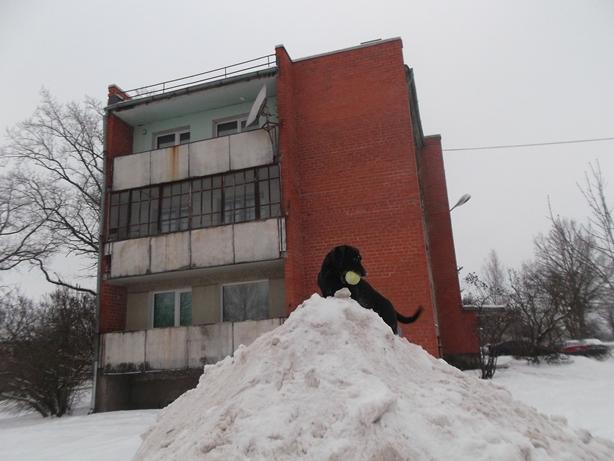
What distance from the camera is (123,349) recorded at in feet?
39.6

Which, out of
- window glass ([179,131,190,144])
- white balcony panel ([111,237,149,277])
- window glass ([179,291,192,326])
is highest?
window glass ([179,131,190,144])

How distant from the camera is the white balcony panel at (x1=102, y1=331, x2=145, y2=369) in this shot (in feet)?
39.0

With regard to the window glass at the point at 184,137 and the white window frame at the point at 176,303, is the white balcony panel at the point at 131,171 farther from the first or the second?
the white window frame at the point at 176,303

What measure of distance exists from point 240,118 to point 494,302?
11.5 meters

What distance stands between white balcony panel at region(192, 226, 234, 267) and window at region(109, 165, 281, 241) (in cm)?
38

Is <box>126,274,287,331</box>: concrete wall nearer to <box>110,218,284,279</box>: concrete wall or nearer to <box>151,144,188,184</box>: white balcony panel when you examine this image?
<box>110,218,284,279</box>: concrete wall

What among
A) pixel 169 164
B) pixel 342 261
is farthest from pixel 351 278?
pixel 169 164

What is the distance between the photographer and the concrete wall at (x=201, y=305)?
12172 millimetres

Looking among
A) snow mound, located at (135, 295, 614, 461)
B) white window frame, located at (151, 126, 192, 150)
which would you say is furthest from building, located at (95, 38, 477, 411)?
snow mound, located at (135, 295, 614, 461)

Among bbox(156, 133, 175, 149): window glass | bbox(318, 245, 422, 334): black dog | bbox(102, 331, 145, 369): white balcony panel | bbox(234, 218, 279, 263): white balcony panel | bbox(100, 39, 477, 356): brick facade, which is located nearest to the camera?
bbox(318, 245, 422, 334): black dog

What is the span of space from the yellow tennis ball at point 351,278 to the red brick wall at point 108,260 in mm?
10431

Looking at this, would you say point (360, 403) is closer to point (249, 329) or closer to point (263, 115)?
point (249, 329)

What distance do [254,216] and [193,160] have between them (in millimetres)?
2609

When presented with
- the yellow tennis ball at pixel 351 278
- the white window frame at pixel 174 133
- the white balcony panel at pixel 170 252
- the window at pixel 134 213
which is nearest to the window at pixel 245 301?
the white balcony panel at pixel 170 252
